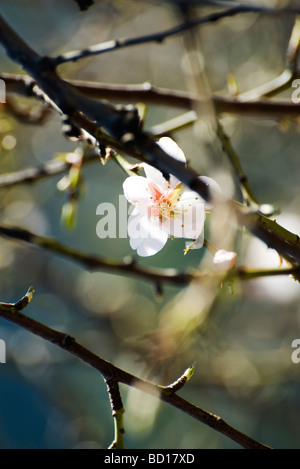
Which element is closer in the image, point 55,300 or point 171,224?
point 171,224

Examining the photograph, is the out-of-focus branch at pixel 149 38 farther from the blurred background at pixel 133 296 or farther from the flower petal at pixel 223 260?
the blurred background at pixel 133 296

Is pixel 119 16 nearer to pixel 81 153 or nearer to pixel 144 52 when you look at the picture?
pixel 144 52

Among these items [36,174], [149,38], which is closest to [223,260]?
[149,38]

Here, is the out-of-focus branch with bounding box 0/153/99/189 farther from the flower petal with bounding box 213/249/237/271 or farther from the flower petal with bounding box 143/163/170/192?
the flower petal with bounding box 213/249/237/271

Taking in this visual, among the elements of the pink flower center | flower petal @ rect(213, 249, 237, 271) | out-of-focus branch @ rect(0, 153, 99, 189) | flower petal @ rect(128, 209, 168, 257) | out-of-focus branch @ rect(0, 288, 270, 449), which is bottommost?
out-of-focus branch @ rect(0, 288, 270, 449)

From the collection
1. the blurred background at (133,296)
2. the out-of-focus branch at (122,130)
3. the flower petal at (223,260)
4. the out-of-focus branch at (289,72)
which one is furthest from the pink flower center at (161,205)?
the blurred background at (133,296)

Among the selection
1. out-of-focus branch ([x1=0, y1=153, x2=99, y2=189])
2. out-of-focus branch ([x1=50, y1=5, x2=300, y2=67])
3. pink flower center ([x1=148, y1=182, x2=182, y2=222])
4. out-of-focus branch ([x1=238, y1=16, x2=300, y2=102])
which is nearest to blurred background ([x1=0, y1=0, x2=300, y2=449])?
out-of-focus branch ([x1=0, y1=153, x2=99, y2=189])

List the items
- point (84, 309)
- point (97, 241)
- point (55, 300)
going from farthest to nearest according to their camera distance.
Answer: point (97, 241)
point (55, 300)
point (84, 309)
